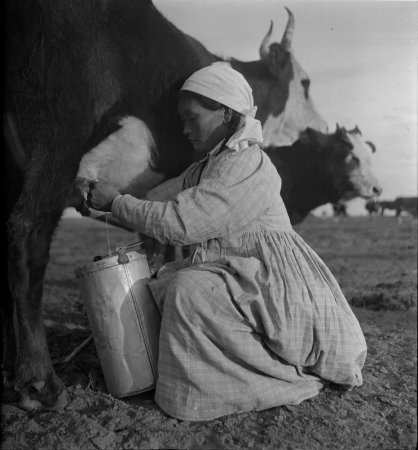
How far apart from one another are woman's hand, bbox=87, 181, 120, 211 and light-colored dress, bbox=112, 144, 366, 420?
0.06 metres

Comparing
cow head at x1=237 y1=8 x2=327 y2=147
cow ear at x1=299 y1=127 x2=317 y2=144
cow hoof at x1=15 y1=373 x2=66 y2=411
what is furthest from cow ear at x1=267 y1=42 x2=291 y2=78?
cow hoof at x1=15 y1=373 x2=66 y2=411

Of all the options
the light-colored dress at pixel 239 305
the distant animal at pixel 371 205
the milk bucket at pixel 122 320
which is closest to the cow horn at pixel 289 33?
the light-colored dress at pixel 239 305

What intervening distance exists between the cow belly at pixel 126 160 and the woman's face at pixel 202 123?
1.67 ft

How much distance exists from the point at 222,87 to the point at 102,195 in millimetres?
757

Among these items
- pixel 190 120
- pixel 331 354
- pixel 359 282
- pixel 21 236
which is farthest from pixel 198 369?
pixel 359 282

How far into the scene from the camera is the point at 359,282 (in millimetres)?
7301

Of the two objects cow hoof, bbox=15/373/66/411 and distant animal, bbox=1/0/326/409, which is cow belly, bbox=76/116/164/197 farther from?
cow hoof, bbox=15/373/66/411

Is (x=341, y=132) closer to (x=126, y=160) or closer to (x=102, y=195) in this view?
(x=126, y=160)

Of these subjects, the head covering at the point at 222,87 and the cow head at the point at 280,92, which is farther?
the cow head at the point at 280,92

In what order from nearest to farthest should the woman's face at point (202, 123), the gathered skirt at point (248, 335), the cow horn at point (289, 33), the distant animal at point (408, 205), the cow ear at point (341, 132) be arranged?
the gathered skirt at point (248, 335) < the woman's face at point (202, 123) < the cow horn at point (289, 33) < the cow ear at point (341, 132) < the distant animal at point (408, 205)

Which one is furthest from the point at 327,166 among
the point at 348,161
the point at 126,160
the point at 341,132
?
the point at 126,160

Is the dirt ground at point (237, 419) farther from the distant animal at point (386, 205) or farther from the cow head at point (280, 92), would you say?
the distant animal at point (386, 205)

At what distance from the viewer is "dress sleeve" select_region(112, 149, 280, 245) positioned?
8.19 feet

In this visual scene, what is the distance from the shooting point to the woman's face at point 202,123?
2732 millimetres
